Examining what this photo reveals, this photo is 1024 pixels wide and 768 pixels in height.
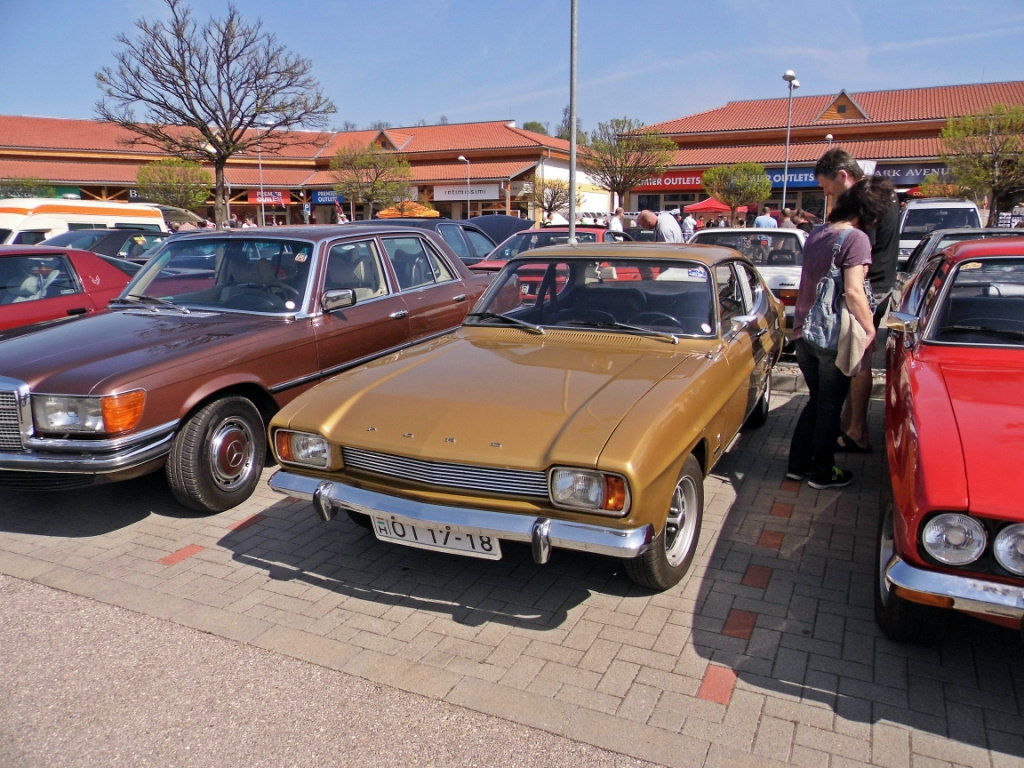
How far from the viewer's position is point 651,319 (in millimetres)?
4363

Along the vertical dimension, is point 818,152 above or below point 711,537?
above

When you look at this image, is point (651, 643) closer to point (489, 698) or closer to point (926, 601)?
point (489, 698)

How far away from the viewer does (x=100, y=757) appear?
8.61 ft

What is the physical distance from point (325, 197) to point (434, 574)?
45.3 metres

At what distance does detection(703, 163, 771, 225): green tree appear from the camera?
32.4 metres

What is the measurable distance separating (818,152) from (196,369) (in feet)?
127

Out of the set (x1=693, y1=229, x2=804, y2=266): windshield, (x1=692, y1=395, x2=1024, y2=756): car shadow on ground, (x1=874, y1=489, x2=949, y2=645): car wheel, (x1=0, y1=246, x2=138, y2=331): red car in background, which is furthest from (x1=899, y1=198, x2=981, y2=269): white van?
(x1=0, y1=246, x2=138, y2=331): red car in background

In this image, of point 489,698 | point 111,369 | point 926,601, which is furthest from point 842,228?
point 111,369

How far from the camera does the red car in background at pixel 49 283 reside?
262 inches

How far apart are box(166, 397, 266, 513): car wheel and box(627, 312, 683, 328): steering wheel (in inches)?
102

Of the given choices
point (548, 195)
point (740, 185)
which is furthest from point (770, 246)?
point (548, 195)

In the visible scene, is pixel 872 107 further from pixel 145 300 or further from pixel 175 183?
pixel 145 300

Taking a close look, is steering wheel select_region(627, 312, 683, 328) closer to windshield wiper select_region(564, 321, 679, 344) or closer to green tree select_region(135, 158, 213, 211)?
windshield wiper select_region(564, 321, 679, 344)

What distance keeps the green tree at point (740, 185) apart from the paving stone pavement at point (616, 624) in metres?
30.1
